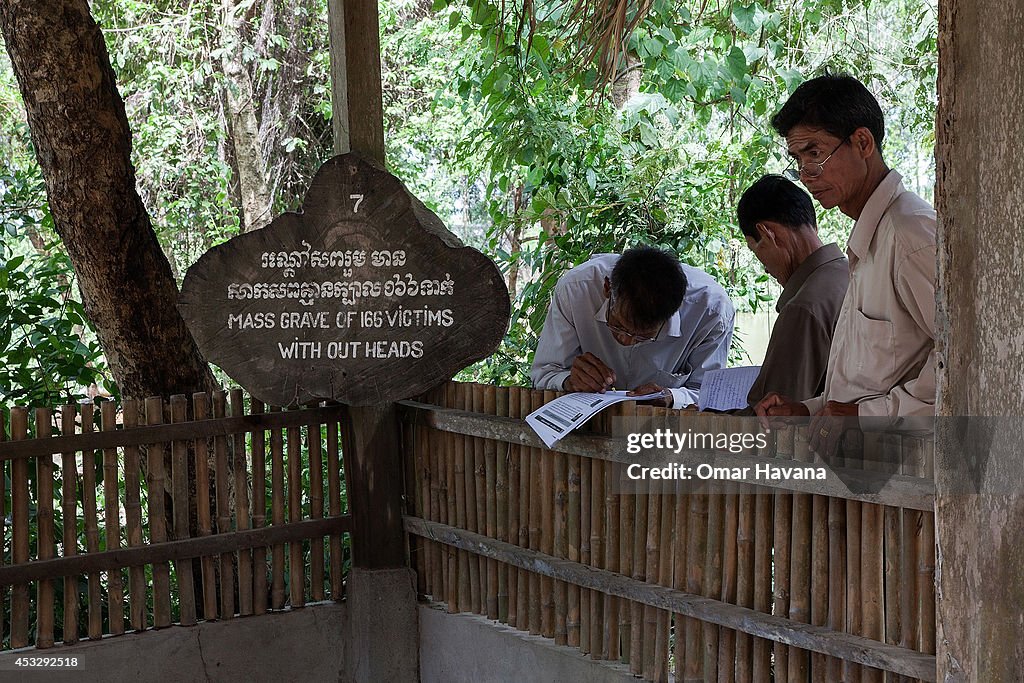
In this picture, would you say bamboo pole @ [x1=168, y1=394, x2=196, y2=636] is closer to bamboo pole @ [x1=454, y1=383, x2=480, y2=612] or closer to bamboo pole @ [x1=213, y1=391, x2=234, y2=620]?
bamboo pole @ [x1=213, y1=391, x2=234, y2=620]

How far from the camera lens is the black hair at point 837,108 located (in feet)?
8.84

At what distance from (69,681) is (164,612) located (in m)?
0.40

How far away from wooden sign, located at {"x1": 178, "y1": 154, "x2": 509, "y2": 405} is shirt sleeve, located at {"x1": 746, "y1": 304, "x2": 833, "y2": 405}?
1042 mm

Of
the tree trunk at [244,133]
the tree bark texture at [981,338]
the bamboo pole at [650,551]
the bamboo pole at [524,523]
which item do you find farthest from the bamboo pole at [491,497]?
the tree trunk at [244,133]

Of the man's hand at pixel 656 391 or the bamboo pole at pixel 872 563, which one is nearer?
the bamboo pole at pixel 872 563

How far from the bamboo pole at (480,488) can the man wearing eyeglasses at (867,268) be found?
1.36 m

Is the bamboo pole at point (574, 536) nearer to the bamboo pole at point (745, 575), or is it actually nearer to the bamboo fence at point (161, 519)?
the bamboo pole at point (745, 575)

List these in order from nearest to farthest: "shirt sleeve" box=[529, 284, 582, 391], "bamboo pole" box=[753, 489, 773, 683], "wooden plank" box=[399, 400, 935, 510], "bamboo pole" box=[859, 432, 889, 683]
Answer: "wooden plank" box=[399, 400, 935, 510] < "bamboo pole" box=[859, 432, 889, 683] < "bamboo pole" box=[753, 489, 773, 683] < "shirt sleeve" box=[529, 284, 582, 391]

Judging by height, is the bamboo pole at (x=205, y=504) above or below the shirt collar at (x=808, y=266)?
below

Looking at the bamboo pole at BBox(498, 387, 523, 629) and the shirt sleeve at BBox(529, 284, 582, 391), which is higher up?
the shirt sleeve at BBox(529, 284, 582, 391)

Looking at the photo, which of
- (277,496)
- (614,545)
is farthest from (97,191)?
(614,545)

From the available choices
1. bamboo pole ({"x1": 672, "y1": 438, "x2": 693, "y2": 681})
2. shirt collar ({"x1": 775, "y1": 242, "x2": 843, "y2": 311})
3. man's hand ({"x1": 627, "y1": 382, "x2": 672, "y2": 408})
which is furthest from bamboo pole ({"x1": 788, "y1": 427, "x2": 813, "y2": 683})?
man's hand ({"x1": 627, "y1": 382, "x2": 672, "y2": 408})

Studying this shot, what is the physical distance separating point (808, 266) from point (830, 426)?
0.91 m

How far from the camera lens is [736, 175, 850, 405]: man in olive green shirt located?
126 inches
